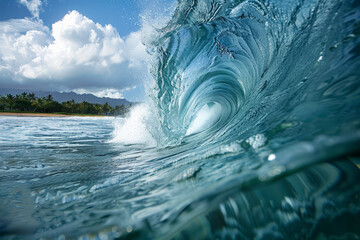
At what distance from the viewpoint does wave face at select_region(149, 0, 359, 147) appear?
119 cm

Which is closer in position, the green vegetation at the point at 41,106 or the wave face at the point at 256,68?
the wave face at the point at 256,68

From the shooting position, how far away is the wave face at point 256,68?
119 cm

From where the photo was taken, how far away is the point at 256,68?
4.01m

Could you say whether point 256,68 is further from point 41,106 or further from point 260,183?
point 41,106

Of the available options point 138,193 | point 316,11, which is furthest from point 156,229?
point 316,11

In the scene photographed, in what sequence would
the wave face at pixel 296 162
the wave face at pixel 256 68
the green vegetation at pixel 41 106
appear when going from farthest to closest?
1. the green vegetation at pixel 41 106
2. the wave face at pixel 256 68
3. the wave face at pixel 296 162

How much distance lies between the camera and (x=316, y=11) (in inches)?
97.1

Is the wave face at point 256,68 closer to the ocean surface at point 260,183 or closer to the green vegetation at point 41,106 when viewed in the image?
the ocean surface at point 260,183

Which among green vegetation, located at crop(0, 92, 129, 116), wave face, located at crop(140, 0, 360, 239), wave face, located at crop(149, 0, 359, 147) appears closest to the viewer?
wave face, located at crop(140, 0, 360, 239)

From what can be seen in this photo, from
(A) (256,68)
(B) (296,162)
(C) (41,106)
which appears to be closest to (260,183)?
(B) (296,162)

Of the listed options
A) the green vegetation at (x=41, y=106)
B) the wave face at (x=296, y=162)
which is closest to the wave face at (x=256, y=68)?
the wave face at (x=296, y=162)

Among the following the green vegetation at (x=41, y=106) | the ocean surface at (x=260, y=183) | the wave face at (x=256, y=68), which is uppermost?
the green vegetation at (x=41, y=106)

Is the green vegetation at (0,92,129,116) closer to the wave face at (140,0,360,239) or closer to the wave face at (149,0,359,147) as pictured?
the wave face at (149,0,359,147)

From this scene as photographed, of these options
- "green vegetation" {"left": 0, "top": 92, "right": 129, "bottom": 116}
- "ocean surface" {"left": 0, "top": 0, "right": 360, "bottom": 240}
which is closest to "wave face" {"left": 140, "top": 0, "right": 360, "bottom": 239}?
"ocean surface" {"left": 0, "top": 0, "right": 360, "bottom": 240}
